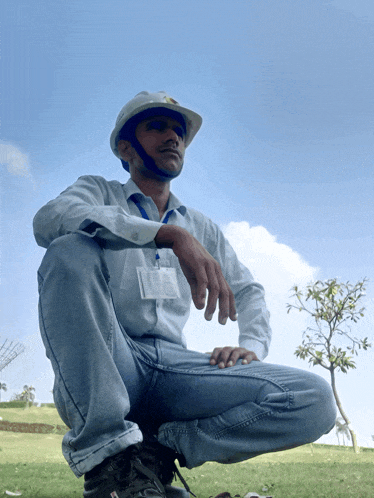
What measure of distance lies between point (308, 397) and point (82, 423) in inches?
43.9

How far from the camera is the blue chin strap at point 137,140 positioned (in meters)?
3.20

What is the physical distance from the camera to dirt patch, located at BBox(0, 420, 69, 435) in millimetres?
11715

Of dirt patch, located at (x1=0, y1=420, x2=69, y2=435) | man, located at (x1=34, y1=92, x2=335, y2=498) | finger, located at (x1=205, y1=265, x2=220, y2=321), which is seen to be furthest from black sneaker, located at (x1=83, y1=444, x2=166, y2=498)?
dirt patch, located at (x1=0, y1=420, x2=69, y2=435)

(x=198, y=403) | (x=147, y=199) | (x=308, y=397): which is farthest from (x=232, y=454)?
(x=147, y=199)

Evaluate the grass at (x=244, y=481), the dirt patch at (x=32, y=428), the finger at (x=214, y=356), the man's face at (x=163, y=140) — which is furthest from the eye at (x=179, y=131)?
the dirt patch at (x=32, y=428)

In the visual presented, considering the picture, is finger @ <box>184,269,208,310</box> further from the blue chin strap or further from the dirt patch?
the dirt patch

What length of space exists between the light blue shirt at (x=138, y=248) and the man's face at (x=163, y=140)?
0.26m

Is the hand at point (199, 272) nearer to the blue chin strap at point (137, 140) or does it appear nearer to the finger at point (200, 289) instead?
the finger at point (200, 289)

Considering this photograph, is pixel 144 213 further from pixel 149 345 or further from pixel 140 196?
pixel 149 345

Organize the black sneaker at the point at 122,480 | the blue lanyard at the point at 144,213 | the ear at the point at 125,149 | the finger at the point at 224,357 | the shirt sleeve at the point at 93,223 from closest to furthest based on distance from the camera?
the black sneaker at the point at 122,480
the shirt sleeve at the point at 93,223
the finger at the point at 224,357
the blue lanyard at the point at 144,213
the ear at the point at 125,149

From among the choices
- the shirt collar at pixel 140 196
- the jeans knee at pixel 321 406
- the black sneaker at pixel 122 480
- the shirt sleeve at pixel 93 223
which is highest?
the shirt collar at pixel 140 196

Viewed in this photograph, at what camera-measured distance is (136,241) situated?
2068 mm

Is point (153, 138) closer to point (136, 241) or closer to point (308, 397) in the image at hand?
point (136, 241)

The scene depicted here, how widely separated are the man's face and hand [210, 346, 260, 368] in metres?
1.29
